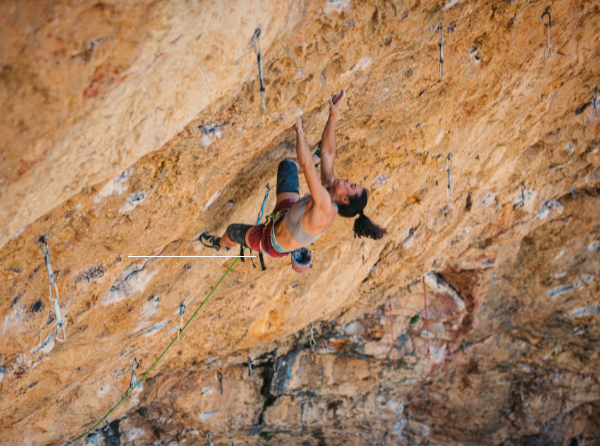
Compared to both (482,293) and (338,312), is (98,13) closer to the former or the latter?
(338,312)

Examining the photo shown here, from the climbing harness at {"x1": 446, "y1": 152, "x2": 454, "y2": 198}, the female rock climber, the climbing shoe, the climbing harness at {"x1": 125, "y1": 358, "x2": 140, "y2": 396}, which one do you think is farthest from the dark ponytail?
the climbing harness at {"x1": 125, "y1": 358, "x2": 140, "y2": 396}

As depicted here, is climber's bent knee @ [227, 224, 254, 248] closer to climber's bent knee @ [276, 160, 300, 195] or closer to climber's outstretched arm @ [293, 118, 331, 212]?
climber's bent knee @ [276, 160, 300, 195]

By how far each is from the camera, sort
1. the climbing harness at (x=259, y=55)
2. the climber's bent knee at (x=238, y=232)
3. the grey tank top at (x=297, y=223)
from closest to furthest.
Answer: the climbing harness at (x=259, y=55) < the grey tank top at (x=297, y=223) < the climber's bent knee at (x=238, y=232)

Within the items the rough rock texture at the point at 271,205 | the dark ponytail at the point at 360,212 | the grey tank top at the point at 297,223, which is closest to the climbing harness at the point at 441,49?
the rough rock texture at the point at 271,205

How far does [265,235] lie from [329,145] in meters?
0.69

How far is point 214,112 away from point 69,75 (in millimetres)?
824

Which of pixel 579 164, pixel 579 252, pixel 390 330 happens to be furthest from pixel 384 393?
pixel 579 164

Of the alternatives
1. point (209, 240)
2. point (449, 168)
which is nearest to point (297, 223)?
point (209, 240)

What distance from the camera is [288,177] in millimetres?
2873

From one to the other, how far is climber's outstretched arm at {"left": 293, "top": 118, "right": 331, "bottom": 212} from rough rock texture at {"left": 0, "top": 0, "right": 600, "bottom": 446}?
22cm

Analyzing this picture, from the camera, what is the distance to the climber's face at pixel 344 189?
105 inches

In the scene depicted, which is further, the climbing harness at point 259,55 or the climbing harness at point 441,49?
the climbing harness at point 441,49

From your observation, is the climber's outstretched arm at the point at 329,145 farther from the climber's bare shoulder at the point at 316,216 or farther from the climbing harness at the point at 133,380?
the climbing harness at the point at 133,380

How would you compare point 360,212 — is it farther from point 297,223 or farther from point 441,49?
point 441,49
